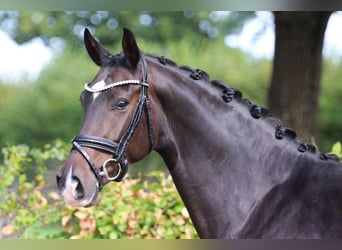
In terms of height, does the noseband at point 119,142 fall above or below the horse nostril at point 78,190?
above

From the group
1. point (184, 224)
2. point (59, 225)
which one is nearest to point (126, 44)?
point (184, 224)

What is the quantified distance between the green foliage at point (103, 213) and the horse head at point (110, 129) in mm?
1727

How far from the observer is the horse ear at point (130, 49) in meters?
2.10

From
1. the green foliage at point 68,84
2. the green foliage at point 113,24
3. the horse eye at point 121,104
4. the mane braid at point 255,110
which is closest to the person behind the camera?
the horse eye at point 121,104

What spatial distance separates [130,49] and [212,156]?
64 centimetres

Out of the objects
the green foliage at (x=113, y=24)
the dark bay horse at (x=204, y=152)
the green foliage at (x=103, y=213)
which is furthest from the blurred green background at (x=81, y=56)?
the dark bay horse at (x=204, y=152)

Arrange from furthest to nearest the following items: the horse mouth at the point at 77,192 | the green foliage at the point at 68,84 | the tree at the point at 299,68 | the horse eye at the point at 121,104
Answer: the green foliage at the point at 68,84
the tree at the point at 299,68
the horse eye at the point at 121,104
the horse mouth at the point at 77,192

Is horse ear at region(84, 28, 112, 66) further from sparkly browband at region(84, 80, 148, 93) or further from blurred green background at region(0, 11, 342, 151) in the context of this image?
blurred green background at region(0, 11, 342, 151)

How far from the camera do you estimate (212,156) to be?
217cm

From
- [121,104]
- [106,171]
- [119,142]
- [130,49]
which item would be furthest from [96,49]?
[106,171]

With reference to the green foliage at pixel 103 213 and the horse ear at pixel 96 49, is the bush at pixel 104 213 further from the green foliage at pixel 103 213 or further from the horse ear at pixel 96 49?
the horse ear at pixel 96 49

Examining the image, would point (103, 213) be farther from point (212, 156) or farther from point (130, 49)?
point (130, 49)

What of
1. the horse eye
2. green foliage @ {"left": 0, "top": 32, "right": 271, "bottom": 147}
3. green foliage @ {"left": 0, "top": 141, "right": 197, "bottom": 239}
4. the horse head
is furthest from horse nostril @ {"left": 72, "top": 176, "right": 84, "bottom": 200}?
green foliage @ {"left": 0, "top": 32, "right": 271, "bottom": 147}

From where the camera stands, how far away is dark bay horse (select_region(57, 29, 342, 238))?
2.01 m
